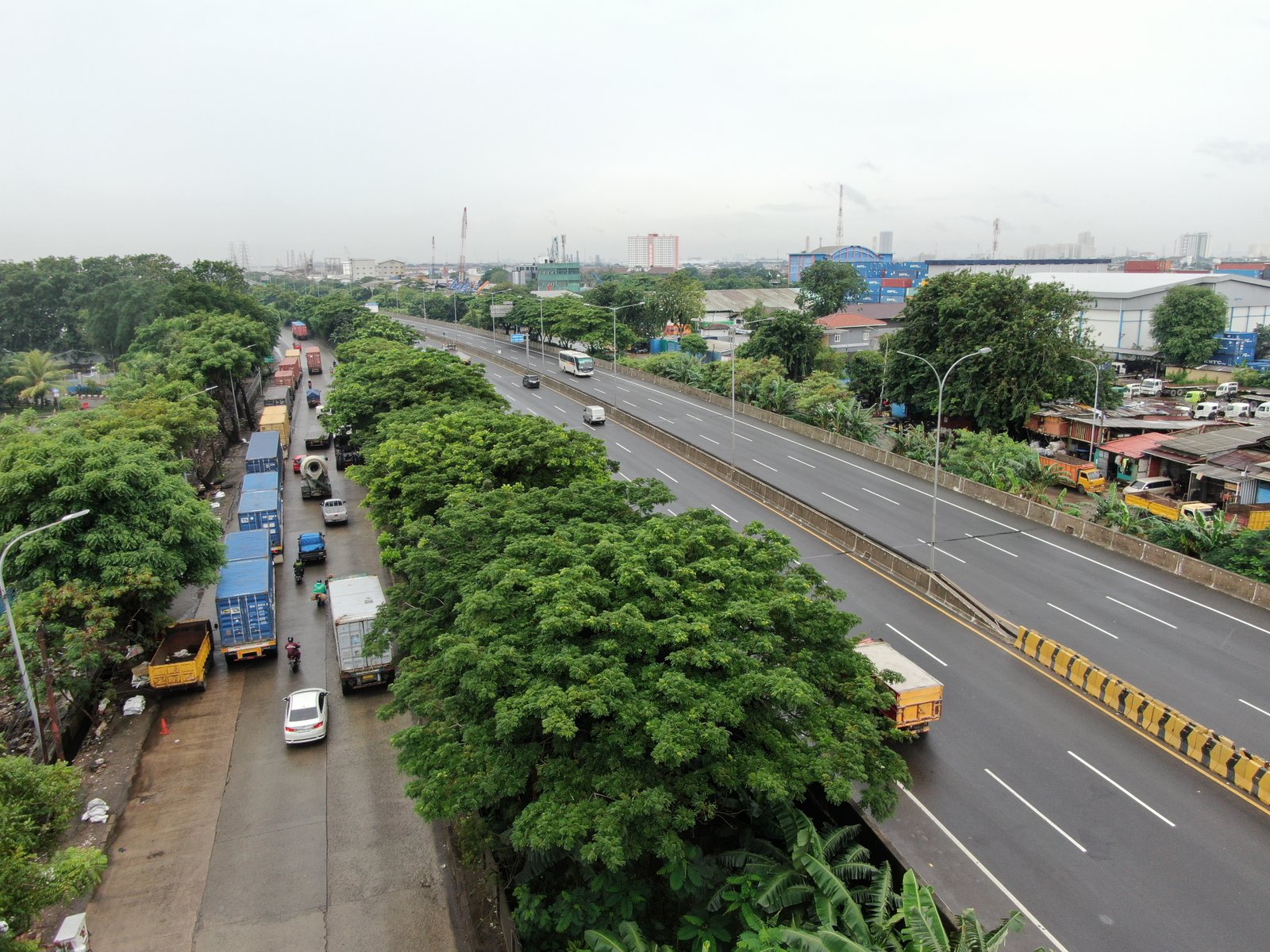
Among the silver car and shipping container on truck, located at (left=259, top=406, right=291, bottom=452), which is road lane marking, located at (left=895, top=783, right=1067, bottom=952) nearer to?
the silver car

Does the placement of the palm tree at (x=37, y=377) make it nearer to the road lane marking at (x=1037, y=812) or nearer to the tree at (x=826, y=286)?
the tree at (x=826, y=286)

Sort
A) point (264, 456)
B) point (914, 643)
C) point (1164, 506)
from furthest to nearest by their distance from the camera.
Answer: point (264, 456)
point (1164, 506)
point (914, 643)

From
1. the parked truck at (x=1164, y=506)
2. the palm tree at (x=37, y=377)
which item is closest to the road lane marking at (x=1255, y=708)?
the parked truck at (x=1164, y=506)

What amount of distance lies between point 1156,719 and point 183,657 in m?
26.7

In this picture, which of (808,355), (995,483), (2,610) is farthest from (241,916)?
(808,355)

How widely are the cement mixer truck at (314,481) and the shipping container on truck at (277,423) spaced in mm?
8465

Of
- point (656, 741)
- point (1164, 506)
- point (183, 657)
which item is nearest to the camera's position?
point (656, 741)

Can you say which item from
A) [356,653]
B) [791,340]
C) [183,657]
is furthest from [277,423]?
[791,340]

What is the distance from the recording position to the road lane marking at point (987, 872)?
13.7 meters

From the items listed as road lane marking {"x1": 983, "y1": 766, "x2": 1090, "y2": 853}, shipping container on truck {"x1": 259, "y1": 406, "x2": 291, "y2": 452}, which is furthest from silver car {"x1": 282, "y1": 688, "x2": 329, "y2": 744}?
shipping container on truck {"x1": 259, "y1": 406, "x2": 291, "y2": 452}

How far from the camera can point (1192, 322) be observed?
3174 inches

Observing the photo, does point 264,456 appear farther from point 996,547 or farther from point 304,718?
point 996,547

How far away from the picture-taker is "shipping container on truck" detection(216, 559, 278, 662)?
25047 mm

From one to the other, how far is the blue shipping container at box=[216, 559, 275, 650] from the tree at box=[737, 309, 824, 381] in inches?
2105
